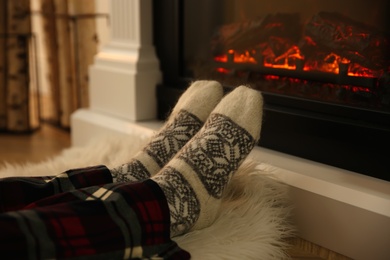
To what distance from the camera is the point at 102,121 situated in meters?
1.78

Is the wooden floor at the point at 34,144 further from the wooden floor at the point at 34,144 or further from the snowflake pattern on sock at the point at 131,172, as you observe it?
the snowflake pattern on sock at the point at 131,172

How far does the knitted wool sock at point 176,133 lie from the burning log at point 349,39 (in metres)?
0.26

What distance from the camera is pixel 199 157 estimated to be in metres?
0.96

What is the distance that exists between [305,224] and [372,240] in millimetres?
164

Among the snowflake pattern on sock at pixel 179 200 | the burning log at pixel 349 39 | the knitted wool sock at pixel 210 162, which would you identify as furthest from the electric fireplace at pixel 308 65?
the snowflake pattern on sock at pixel 179 200

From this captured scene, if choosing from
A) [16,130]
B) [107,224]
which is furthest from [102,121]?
[107,224]

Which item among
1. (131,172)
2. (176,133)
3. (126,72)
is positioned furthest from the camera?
(126,72)

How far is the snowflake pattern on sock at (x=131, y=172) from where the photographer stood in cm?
101

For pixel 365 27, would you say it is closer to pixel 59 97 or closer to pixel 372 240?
pixel 372 240

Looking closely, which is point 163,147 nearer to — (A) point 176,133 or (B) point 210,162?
(A) point 176,133

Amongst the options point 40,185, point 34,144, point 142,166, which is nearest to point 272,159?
point 142,166

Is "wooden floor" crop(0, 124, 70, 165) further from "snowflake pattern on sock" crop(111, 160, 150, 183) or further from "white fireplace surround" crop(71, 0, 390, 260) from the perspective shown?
"snowflake pattern on sock" crop(111, 160, 150, 183)

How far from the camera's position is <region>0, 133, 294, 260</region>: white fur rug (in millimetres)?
909

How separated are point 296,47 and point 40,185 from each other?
70cm
